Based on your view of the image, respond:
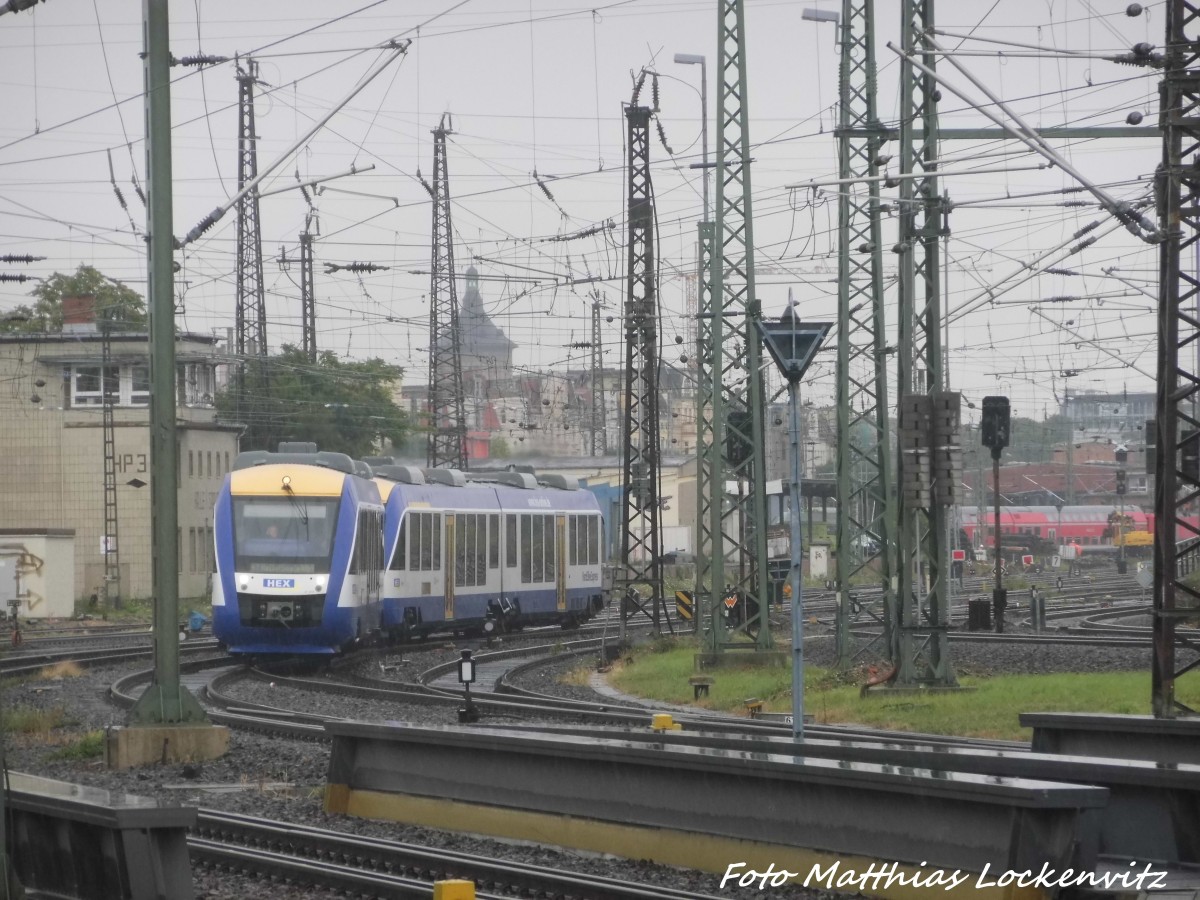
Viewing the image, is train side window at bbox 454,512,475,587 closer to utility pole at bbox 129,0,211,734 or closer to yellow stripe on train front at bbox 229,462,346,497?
yellow stripe on train front at bbox 229,462,346,497

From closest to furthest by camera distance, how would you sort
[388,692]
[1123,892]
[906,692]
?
[1123,892], [906,692], [388,692]

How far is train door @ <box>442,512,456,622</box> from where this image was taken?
36.3 metres

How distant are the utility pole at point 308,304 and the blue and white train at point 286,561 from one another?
100ft

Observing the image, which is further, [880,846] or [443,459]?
[443,459]

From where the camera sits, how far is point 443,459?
58.0 meters

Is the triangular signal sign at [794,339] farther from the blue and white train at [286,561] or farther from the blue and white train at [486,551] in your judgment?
the blue and white train at [486,551]

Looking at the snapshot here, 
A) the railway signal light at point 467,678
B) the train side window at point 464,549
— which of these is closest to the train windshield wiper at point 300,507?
the train side window at point 464,549

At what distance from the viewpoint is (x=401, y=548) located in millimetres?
33375

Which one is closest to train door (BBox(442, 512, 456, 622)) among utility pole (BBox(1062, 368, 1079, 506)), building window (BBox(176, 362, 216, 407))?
utility pole (BBox(1062, 368, 1079, 506))

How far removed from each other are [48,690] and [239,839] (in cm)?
1458

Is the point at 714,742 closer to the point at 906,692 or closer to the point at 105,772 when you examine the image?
the point at 105,772

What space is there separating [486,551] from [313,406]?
3400cm

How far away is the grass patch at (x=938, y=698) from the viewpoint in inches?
803

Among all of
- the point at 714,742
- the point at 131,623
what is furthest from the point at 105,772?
the point at 131,623
